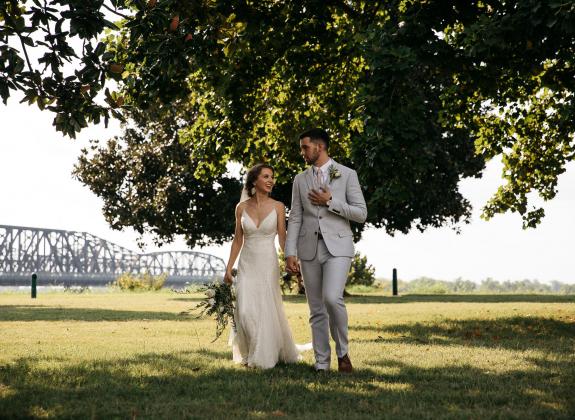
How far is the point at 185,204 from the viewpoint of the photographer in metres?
35.8

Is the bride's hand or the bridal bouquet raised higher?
the bride's hand

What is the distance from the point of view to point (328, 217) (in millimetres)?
8172

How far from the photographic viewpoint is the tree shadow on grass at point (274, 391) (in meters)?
6.20

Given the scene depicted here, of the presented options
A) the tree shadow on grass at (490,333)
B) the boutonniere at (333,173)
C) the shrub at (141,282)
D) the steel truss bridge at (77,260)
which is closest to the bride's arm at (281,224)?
the boutonniere at (333,173)

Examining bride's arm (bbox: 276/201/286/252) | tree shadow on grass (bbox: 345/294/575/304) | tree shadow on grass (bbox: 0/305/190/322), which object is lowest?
tree shadow on grass (bbox: 345/294/575/304)

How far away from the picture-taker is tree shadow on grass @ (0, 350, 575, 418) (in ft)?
20.3

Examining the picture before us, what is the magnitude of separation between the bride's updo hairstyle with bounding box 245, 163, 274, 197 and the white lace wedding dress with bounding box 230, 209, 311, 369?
0.31 m

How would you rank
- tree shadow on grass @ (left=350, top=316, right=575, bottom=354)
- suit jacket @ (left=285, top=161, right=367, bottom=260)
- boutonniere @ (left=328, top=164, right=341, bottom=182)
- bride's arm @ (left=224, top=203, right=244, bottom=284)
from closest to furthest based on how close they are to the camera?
suit jacket @ (left=285, top=161, right=367, bottom=260) < boutonniere @ (left=328, top=164, right=341, bottom=182) < bride's arm @ (left=224, top=203, right=244, bottom=284) < tree shadow on grass @ (left=350, top=316, right=575, bottom=354)

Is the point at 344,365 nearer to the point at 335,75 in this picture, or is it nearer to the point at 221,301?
the point at 221,301

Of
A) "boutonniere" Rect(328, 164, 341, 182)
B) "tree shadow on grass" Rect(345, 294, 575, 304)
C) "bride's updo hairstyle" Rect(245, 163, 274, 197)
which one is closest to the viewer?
"boutonniere" Rect(328, 164, 341, 182)

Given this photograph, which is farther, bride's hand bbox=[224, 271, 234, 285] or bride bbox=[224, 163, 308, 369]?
bride's hand bbox=[224, 271, 234, 285]

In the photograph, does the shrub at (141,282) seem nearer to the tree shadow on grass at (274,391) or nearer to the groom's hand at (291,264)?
the tree shadow on grass at (274,391)

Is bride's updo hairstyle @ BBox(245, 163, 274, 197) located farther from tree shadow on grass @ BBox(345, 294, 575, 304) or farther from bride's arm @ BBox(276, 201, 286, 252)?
tree shadow on grass @ BBox(345, 294, 575, 304)

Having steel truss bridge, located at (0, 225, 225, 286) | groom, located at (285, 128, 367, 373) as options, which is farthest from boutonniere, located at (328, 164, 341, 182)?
steel truss bridge, located at (0, 225, 225, 286)
